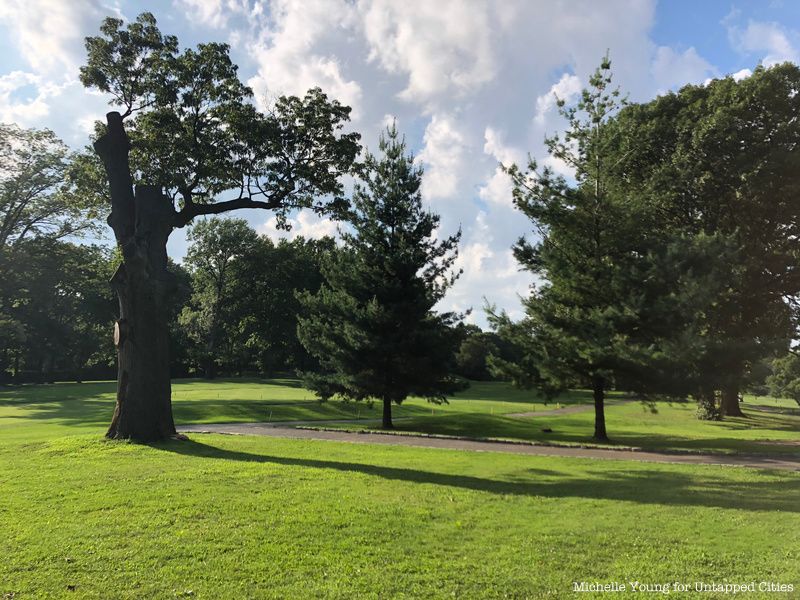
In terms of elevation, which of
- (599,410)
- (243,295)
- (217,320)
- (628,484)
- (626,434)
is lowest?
(626,434)

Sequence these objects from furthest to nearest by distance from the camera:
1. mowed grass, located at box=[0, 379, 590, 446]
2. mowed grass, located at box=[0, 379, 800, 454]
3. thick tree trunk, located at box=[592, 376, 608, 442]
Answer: mowed grass, located at box=[0, 379, 590, 446] → thick tree trunk, located at box=[592, 376, 608, 442] → mowed grass, located at box=[0, 379, 800, 454]

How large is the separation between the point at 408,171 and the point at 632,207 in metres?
9.82

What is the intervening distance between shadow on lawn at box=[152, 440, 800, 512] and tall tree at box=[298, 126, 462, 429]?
33.6 feet

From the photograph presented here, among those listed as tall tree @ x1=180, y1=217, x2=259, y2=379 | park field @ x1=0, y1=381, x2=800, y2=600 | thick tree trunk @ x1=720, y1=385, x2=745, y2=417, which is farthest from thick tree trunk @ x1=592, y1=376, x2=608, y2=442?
tall tree @ x1=180, y1=217, x2=259, y2=379

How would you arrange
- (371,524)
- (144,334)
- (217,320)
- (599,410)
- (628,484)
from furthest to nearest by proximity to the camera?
(217,320)
(599,410)
(144,334)
(628,484)
(371,524)

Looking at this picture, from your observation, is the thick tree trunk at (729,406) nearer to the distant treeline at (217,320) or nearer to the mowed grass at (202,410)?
the mowed grass at (202,410)

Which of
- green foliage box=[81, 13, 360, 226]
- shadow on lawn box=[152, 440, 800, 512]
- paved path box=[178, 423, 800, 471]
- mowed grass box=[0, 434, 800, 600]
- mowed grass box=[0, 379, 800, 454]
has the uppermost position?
green foliage box=[81, 13, 360, 226]

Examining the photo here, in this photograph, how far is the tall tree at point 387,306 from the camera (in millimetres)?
22672

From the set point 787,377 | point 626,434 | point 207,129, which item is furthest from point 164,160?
point 787,377

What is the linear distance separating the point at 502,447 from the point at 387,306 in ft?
28.6

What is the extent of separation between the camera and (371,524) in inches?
278

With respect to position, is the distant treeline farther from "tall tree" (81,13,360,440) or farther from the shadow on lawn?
the shadow on lawn

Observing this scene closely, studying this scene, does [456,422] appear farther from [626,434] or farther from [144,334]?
[144,334]

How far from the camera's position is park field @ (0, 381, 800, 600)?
5.20 metres
